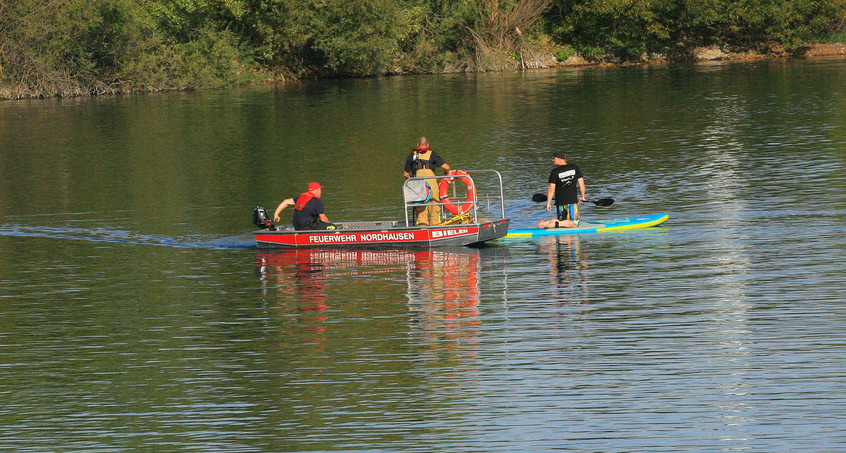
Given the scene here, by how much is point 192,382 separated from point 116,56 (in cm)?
5789

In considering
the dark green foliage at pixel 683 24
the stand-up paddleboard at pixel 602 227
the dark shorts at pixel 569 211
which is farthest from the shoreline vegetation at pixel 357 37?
the stand-up paddleboard at pixel 602 227

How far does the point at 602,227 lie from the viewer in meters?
23.0

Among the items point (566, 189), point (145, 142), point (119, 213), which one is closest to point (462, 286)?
point (566, 189)

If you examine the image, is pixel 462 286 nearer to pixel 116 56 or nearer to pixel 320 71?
pixel 116 56

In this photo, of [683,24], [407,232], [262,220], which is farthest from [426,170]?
[683,24]

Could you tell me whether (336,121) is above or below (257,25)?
below

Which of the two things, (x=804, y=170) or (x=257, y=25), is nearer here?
(x=804, y=170)

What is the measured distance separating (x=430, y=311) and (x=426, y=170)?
6.45m

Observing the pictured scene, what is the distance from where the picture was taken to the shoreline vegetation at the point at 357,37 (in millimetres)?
65938

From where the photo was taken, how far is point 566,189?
2288cm

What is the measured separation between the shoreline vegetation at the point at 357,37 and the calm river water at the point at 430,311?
30807 millimetres

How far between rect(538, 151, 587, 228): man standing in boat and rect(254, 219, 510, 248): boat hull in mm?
1498

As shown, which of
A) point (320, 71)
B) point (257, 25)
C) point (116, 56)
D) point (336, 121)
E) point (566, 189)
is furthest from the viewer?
point (320, 71)

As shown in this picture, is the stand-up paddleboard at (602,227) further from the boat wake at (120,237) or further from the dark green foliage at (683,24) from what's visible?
the dark green foliage at (683,24)
